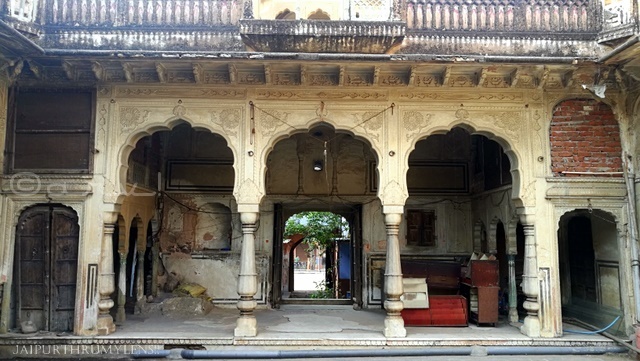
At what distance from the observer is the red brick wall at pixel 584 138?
6969mm

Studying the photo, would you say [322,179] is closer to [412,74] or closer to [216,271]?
[216,271]

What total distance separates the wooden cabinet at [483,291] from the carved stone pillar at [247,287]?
363 cm

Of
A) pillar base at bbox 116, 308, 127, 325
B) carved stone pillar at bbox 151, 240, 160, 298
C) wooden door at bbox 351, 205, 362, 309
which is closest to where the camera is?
pillar base at bbox 116, 308, 127, 325

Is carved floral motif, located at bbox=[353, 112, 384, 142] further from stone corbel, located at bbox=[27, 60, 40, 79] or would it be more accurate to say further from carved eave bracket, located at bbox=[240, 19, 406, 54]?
stone corbel, located at bbox=[27, 60, 40, 79]

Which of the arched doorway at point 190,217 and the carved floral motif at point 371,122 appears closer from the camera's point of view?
the carved floral motif at point 371,122

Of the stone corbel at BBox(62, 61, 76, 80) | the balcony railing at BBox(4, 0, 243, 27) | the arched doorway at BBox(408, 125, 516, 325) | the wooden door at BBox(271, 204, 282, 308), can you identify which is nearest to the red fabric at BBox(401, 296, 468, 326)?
the arched doorway at BBox(408, 125, 516, 325)

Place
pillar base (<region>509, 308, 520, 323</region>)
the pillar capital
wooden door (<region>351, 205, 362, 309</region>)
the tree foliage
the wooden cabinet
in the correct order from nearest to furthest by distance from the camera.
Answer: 1. the pillar capital
2. the wooden cabinet
3. pillar base (<region>509, 308, 520, 323</region>)
4. wooden door (<region>351, 205, 362, 309</region>)
5. the tree foliage

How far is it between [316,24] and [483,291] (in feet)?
16.4

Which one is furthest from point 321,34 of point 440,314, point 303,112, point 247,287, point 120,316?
point 120,316

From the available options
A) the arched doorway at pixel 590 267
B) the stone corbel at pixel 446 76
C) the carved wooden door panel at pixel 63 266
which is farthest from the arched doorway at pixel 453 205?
the carved wooden door panel at pixel 63 266

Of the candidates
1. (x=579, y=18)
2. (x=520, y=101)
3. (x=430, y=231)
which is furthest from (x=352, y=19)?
(x=430, y=231)

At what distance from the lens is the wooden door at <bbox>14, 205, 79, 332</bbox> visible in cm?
682

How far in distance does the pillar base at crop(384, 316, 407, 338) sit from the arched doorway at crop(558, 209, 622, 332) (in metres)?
3.22

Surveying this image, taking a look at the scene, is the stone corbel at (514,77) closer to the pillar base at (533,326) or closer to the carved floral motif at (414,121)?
the carved floral motif at (414,121)
